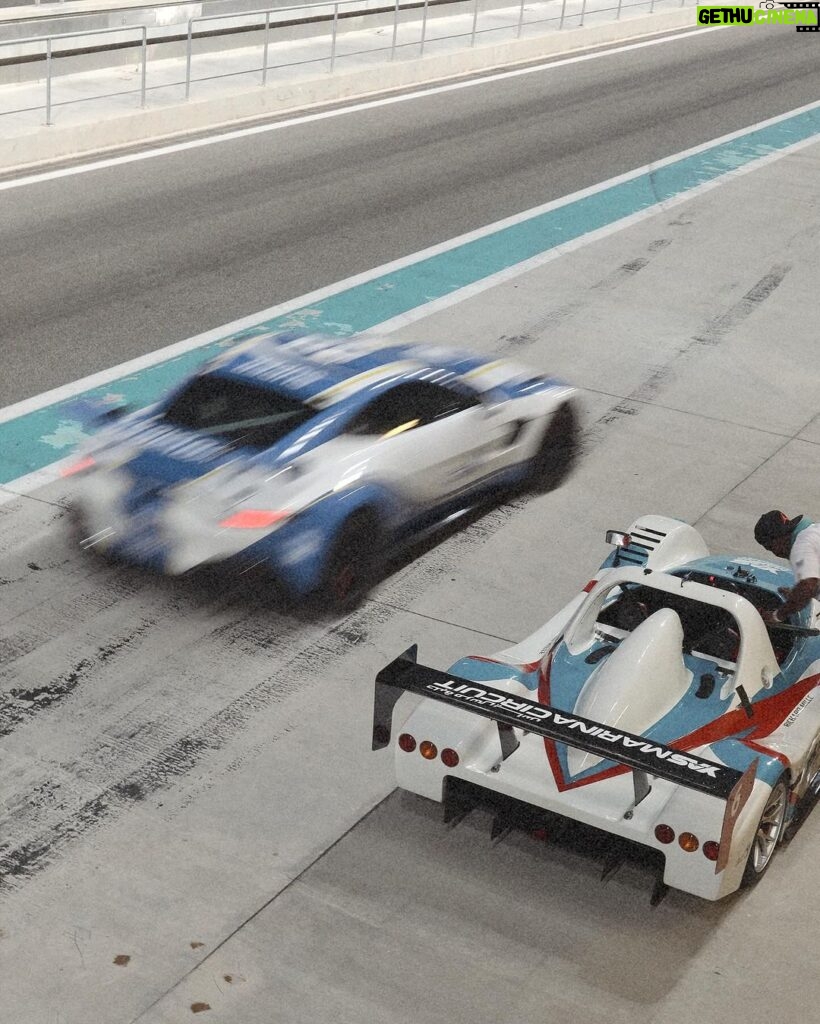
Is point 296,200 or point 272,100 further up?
point 272,100

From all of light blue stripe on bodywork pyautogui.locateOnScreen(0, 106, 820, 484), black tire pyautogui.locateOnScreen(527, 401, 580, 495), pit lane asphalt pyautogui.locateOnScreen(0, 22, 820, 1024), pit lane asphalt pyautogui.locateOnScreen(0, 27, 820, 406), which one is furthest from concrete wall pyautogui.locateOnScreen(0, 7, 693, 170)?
pit lane asphalt pyautogui.locateOnScreen(0, 22, 820, 1024)

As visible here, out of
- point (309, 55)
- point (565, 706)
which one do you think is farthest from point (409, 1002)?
point (309, 55)

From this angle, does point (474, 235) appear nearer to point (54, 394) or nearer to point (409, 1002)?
point (54, 394)

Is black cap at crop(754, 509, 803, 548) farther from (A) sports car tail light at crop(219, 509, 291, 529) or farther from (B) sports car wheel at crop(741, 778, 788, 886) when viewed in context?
(A) sports car tail light at crop(219, 509, 291, 529)

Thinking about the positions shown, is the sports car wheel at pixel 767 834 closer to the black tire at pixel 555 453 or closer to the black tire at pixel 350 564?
the black tire at pixel 350 564

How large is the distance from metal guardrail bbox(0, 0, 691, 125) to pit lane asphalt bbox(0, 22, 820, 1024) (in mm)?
12526

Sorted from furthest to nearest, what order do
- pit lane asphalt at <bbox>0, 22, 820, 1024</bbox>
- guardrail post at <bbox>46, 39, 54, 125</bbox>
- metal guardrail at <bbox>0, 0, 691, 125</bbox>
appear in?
1. metal guardrail at <bbox>0, 0, 691, 125</bbox>
2. guardrail post at <bbox>46, 39, 54, 125</bbox>
3. pit lane asphalt at <bbox>0, 22, 820, 1024</bbox>

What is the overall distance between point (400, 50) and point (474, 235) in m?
11.6

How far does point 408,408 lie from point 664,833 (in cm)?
429

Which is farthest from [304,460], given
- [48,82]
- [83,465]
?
[48,82]

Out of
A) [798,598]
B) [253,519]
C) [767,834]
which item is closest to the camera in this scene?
[767,834]

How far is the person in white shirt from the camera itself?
769cm

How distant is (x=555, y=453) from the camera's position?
37.7ft

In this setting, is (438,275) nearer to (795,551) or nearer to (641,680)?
(795,551)
